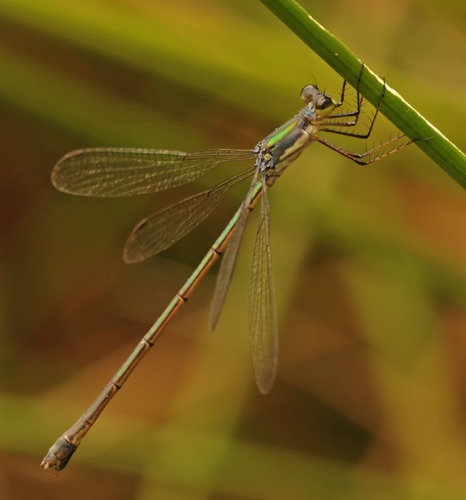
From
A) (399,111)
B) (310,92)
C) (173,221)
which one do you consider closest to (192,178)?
(173,221)

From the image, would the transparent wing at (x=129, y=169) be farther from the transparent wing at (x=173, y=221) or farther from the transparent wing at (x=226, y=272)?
the transparent wing at (x=226, y=272)

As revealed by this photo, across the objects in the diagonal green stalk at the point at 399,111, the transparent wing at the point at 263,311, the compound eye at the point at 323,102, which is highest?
the compound eye at the point at 323,102

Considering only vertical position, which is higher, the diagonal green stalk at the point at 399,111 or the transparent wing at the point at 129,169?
the diagonal green stalk at the point at 399,111

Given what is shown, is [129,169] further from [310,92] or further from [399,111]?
[399,111]

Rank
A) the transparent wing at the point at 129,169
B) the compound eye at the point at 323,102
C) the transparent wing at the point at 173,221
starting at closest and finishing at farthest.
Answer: the compound eye at the point at 323,102 → the transparent wing at the point at 129,169 → the transparent wing at the point at 173,221

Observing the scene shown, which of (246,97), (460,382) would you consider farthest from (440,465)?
(246,97)

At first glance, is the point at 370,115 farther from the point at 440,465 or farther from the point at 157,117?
the point at 440,465

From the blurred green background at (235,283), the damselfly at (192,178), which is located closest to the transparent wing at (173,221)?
the damselfly at (192,178)

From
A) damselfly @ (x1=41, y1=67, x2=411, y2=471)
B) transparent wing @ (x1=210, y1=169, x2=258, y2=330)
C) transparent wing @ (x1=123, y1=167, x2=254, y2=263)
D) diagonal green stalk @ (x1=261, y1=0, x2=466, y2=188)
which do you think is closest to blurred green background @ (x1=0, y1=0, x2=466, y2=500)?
damselfly @ (x1=41, y1=67, x2=411, y2=471)
